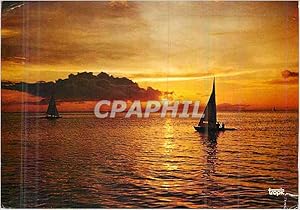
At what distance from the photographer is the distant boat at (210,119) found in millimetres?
5082

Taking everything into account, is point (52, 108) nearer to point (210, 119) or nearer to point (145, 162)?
point (145, 162)

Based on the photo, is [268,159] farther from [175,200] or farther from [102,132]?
[102,132]

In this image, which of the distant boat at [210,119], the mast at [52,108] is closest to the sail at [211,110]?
the distant boat at [210,119]

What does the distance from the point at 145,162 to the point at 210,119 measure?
0.65 m

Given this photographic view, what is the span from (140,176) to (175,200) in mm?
353

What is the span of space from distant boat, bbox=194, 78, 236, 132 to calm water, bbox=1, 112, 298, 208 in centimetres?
7

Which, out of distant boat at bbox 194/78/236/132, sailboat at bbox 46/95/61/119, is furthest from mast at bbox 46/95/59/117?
distant boat at bbox 194/78/236/132

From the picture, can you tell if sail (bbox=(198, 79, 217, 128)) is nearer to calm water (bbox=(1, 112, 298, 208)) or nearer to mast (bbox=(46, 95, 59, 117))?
calm water (bbox=(1, 112, 298, 208))

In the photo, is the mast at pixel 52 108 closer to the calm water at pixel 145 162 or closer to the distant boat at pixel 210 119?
the calm water at pixel 145 162

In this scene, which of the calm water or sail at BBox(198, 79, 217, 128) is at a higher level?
sail at BBox(198, 79, 217, 128)

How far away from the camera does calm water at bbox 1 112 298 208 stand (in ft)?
16.5

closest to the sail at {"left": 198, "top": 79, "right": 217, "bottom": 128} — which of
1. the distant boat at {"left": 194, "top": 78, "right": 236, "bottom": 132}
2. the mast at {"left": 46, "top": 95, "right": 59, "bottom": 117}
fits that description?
the distant boat at {"left": 194, "top": 78, "right": 236, "bottom": 132}

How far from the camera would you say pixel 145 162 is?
16.7 ft

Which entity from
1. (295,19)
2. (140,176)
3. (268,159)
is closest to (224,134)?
(268,159)
